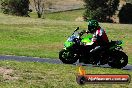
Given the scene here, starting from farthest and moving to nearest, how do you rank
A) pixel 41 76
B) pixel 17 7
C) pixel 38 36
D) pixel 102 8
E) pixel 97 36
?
pixel 102 8 < pixel 17 7 < pixel 38 36 < pixel 97 36 < pixel 41 76

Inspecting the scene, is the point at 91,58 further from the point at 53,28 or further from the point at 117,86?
the point at 53,28

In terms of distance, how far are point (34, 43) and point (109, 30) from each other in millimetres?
15785

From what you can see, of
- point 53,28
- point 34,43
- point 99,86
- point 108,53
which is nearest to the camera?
point 99,86

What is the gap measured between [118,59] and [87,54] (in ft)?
5.24

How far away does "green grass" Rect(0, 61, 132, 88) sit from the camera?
43.9ft

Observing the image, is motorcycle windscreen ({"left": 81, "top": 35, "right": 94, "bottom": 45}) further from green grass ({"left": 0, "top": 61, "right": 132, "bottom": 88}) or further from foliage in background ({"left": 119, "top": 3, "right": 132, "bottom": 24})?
foliage in background ({"left": 119, "top": 3, "right": 132, "bottom": 24})

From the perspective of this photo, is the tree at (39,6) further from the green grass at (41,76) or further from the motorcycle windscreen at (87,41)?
the green grass at (41,76)

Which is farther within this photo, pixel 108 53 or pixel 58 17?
pixel 58 17

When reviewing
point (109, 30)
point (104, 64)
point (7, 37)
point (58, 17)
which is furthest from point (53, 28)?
point (58, 17)

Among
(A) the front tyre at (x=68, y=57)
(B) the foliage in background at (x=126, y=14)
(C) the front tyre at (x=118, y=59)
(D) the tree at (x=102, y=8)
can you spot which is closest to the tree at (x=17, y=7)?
(D) the tree at (x=102, y=8)

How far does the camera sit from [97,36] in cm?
1870

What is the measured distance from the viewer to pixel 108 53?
19.0 metres

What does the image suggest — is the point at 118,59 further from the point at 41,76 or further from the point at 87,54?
the point at 41,76

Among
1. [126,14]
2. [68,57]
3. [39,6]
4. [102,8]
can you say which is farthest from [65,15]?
[68,57]
